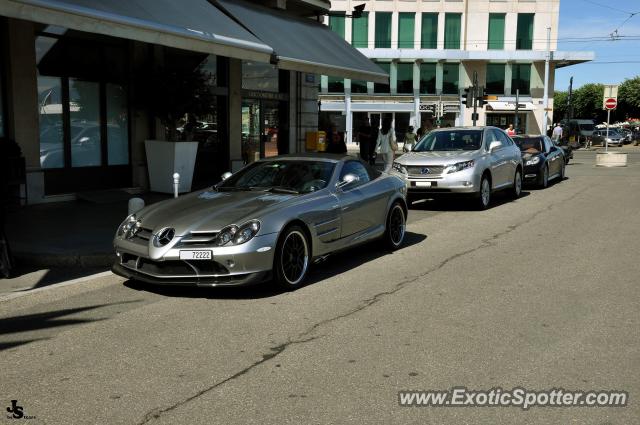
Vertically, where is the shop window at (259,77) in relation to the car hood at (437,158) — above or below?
above

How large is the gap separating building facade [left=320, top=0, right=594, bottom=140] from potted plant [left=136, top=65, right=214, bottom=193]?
37115 mm

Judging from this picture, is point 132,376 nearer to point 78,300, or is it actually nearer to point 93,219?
point 78,300

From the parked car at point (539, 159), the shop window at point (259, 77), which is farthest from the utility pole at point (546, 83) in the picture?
the shop window at point (259, 77)

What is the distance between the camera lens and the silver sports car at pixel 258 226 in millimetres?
6117

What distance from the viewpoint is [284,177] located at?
777cm

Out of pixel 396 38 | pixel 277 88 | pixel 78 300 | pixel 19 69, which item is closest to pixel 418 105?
pixel 396 38

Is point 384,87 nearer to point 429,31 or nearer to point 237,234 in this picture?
point 429,31

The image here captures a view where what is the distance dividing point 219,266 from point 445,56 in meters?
47.6

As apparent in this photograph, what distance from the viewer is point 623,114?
85.8 m

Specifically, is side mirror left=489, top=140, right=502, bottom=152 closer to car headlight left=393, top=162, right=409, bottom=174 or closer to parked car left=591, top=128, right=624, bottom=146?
car headlight left=393, top=162, right=409, bottom=174

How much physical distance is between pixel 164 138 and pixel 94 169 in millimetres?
1885

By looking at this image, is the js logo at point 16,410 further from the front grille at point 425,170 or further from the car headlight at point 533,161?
the car headlight at point 533,161

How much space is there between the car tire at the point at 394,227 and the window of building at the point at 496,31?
45808 millimetres

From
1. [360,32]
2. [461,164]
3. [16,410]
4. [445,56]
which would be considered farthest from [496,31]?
[16,410]
